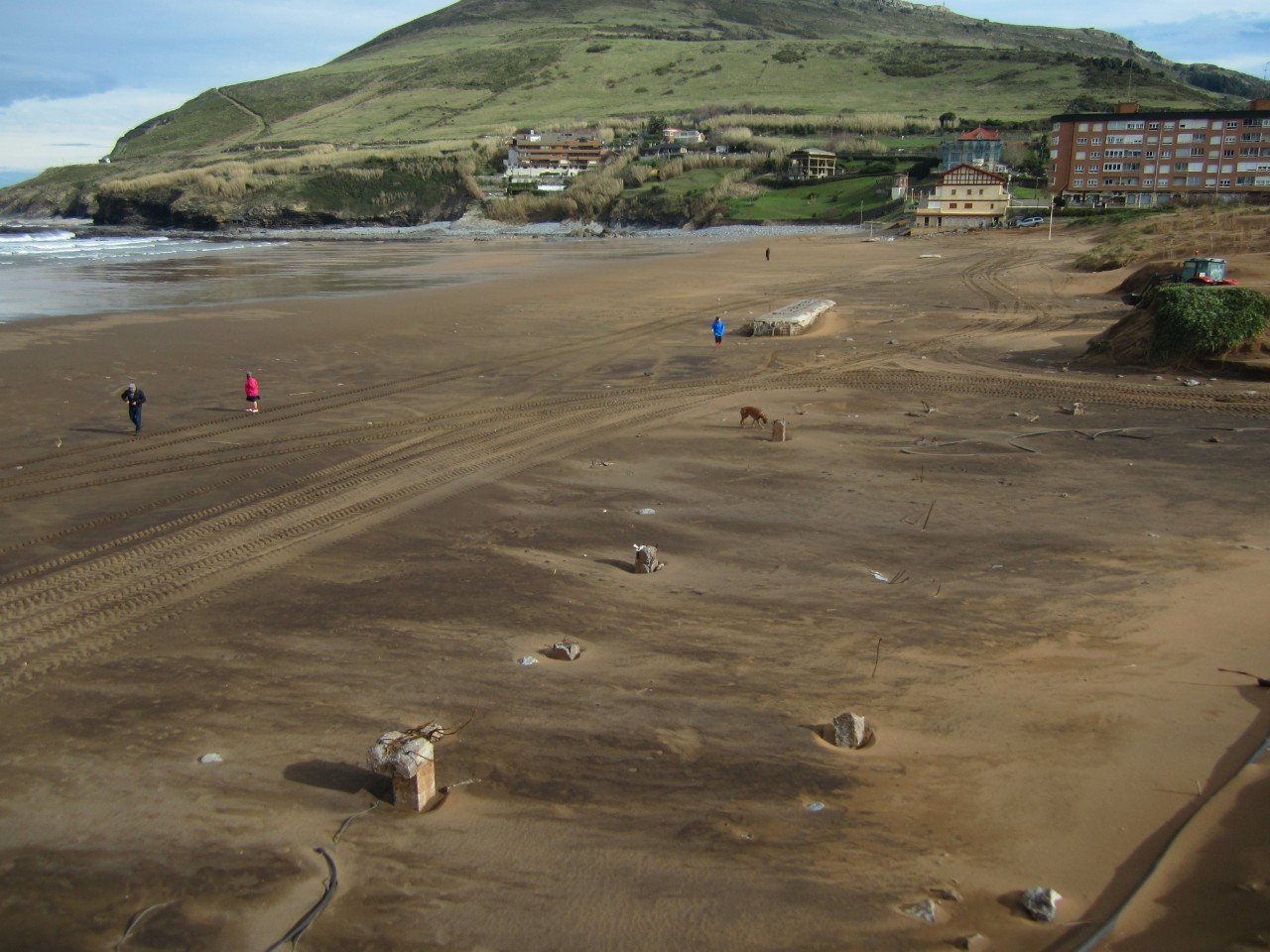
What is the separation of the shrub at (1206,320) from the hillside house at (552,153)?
409 ft

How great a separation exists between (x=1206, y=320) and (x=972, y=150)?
9015cm

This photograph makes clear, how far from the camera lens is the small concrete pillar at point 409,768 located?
→ 21.4ft

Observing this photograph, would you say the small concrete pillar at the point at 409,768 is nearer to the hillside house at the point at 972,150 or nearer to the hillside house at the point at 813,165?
the hillside house at the point at 972,150

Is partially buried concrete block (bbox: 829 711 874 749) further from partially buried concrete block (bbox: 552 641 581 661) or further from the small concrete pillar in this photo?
the small concrete pillar

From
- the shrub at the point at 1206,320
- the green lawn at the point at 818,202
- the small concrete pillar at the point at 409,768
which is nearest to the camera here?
the small concrete pillar at the point at 409,768

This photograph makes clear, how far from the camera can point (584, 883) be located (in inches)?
229

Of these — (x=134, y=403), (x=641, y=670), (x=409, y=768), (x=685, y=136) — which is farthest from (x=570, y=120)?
(x=409, y=768)

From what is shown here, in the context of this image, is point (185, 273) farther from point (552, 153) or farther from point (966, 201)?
point (552, 153)

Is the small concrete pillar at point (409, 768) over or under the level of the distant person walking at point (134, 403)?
under

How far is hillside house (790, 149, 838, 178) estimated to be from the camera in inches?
4353

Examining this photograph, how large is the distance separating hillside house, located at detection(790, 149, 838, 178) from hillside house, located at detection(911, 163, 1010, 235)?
33.1 meters

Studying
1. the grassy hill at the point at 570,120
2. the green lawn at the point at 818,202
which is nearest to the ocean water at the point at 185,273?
the green lawn at the point at 818,202

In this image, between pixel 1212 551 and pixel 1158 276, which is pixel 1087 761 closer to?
pixel 1212 551

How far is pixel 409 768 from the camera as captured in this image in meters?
6.49
